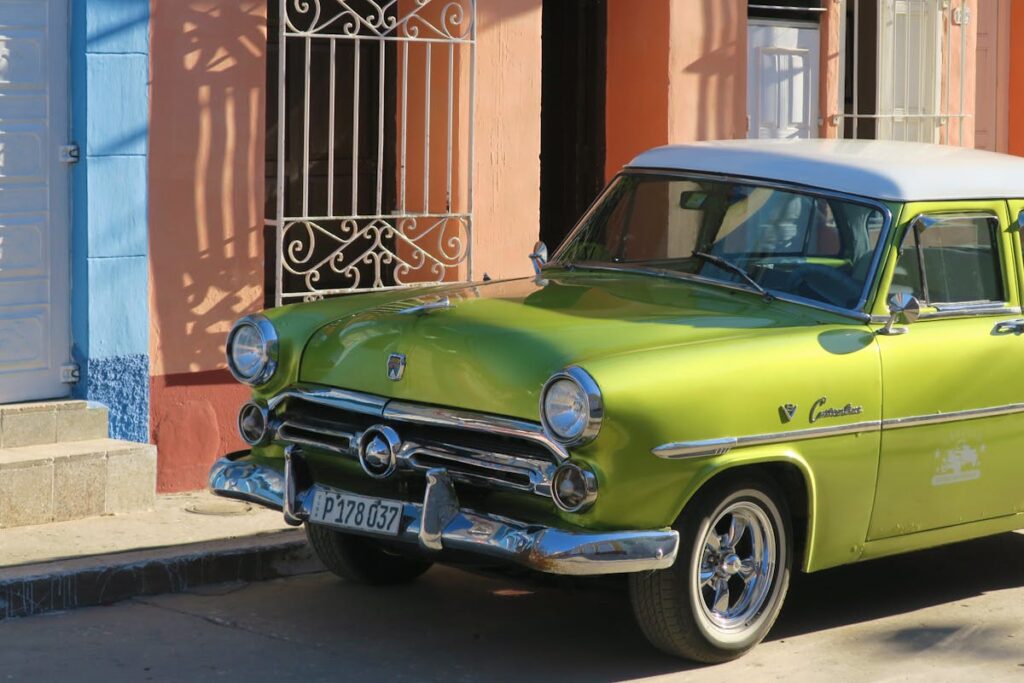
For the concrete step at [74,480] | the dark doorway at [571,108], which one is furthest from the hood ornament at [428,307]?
the dark doorway at [571,108]

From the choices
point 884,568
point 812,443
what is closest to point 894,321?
point 812,443

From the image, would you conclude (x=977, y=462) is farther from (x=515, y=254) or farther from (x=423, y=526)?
(x=515, y=254)

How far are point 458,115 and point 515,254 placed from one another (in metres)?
0.84

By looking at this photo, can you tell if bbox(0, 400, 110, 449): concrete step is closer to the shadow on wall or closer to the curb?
the shadow on wall

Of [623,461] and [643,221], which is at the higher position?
[643,221]

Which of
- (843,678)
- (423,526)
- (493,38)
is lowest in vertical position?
(843,678)

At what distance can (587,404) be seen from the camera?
551cm

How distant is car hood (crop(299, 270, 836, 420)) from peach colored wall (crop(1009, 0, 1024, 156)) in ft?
28.6

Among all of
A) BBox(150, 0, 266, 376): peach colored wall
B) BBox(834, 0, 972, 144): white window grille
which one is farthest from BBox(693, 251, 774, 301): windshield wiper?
BBox(834, 0, 972, 144): white window grille

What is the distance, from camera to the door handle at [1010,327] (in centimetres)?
678

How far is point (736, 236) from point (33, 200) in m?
3.33

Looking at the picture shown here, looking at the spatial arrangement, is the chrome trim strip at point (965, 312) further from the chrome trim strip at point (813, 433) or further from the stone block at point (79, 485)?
the stone block at point (79, 485)

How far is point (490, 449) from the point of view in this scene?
5793 mm

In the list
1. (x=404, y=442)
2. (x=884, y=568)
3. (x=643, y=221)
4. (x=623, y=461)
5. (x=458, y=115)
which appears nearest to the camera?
(x=623, y=461)
